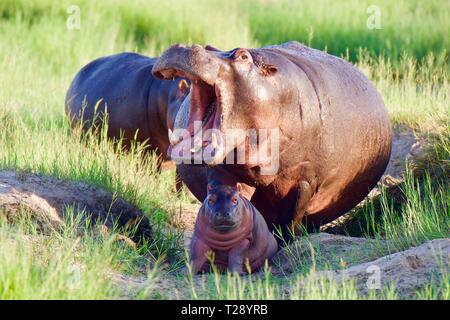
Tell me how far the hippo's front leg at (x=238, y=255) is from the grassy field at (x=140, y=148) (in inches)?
8.7

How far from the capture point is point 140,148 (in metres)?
8.75

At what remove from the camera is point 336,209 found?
24.5 ft

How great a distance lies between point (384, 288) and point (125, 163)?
326cm

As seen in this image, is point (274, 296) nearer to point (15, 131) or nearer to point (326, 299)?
point (326, 299)

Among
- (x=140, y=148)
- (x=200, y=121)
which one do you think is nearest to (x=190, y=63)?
(x=200, y=121)

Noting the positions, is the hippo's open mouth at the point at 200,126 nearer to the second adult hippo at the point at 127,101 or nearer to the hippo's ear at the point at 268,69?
the hippo's ear at the point at 268,69

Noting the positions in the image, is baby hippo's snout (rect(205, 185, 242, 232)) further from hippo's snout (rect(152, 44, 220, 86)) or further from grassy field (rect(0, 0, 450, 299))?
hippo's snout (rect(152, 44, 220, 86))

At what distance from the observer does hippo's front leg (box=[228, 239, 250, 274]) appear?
21.0ft

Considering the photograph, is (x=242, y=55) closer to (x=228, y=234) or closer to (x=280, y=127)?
(x=280, y=127)

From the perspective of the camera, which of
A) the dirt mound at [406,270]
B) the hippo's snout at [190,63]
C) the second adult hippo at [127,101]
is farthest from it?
the second adult hippo at [127,101]

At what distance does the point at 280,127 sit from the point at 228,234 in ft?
2.48

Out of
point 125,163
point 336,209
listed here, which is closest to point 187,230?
point 125,163

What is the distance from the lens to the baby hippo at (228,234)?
6.39m

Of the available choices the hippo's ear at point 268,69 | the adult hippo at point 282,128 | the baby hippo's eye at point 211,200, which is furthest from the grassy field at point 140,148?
the hippo's ear at point 268,69
